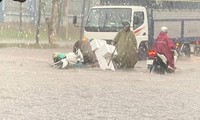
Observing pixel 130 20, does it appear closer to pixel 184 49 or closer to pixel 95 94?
pixel 184 49

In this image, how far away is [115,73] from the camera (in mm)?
15594

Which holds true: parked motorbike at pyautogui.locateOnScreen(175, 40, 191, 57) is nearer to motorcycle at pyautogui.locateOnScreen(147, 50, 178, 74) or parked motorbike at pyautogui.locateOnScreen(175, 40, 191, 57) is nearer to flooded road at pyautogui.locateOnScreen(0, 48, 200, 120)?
flooded road at pyautogui.locateOnScreen(0, 48, 200, 120)

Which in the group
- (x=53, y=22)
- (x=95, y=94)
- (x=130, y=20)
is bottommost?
(x=95, y=94)

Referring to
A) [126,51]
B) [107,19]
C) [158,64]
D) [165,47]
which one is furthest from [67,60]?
[107,19]

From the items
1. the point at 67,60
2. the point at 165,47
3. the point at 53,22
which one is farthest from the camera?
the point at 53,22

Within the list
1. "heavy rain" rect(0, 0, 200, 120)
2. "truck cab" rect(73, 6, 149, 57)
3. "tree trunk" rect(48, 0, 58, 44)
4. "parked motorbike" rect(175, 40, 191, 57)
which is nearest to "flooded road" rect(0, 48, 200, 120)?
"heavy rain" rect(0, 0, 200, 120)

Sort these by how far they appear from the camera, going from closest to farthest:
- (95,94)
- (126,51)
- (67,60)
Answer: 1. (95,94)
2. (67,60)
3. (126,51)

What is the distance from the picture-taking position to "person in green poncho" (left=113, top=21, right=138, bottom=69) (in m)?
16.6

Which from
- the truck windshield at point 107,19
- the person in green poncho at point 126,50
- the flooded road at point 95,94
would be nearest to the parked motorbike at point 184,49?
the truck windshield at point 107,19

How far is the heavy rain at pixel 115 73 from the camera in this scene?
8.95 m

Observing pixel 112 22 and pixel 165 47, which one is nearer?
pixel 165 47

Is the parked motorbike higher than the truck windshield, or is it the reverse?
the truck windshield

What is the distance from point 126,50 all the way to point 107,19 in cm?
328

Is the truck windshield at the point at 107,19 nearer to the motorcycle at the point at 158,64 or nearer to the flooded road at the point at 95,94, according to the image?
the flooded road at the point at 95,94
